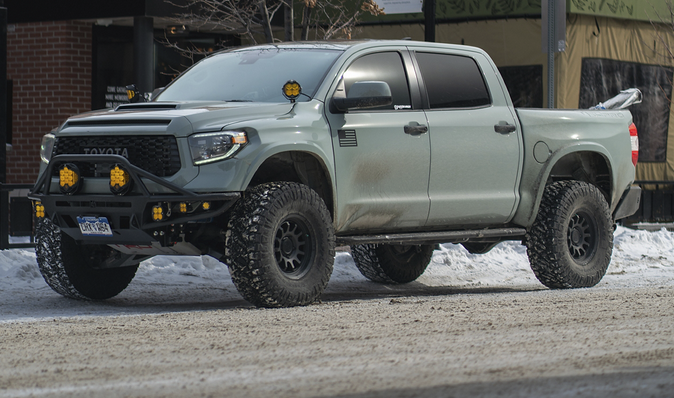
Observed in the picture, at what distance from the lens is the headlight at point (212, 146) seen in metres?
7.10

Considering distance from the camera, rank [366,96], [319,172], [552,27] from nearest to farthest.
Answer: [366,96], [319,172], [552,27]

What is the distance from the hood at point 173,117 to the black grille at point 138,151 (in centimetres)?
6

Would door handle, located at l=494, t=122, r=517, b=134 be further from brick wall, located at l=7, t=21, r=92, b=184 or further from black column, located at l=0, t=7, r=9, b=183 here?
brick wall, located at l=7, t=21, r=92, b=184

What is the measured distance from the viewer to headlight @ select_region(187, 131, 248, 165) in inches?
279

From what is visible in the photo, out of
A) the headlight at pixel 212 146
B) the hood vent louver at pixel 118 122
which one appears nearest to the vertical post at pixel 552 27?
the headlight at pixel 212 146

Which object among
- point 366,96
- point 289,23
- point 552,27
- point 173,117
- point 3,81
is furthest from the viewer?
point 289,23

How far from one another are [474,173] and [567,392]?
4.41 metres

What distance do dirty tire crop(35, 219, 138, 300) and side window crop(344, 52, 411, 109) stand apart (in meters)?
2.42

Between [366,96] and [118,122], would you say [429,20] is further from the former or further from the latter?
[118,122]

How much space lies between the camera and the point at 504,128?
8961 millimetres

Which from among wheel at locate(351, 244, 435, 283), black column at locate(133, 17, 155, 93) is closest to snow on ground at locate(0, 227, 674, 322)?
wheel at locate(351, 244, 435, 283)

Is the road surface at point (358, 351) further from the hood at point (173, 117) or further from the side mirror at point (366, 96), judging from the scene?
the side mirror at point (366, 96)

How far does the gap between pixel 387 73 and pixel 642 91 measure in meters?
11.1

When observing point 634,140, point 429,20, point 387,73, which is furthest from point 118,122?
point 429,20
